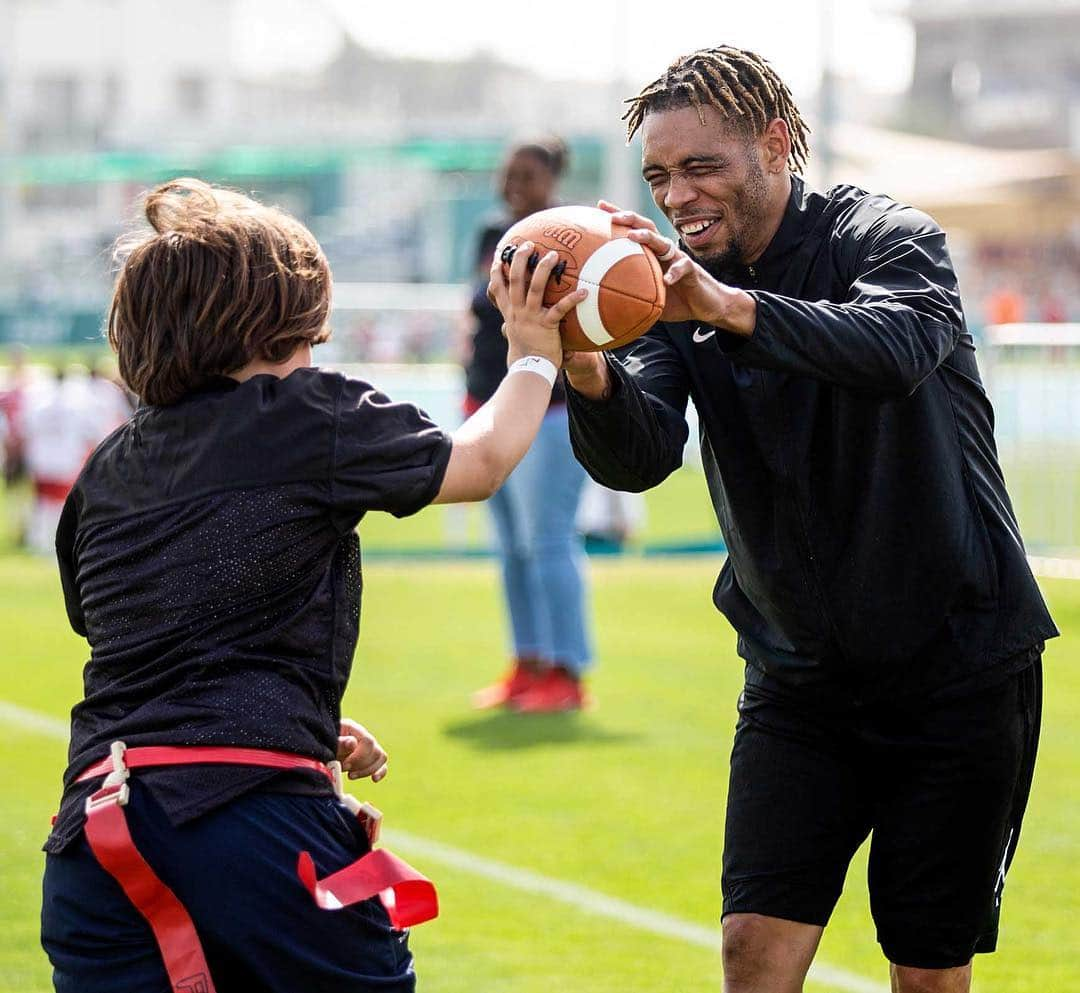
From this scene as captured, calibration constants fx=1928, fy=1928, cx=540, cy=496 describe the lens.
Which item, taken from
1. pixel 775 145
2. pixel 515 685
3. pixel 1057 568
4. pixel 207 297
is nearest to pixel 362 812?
pixel 207 297

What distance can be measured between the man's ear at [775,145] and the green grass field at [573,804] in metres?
2.40

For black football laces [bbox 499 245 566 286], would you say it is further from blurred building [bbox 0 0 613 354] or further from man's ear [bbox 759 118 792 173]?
blurred building [bbox 0 0 613 354]

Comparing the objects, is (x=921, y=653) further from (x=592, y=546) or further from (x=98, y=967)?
(x=592, y=546)

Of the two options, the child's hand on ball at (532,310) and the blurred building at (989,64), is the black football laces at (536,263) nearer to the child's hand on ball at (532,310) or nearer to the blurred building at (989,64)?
the child's hand on ball at (532,310)

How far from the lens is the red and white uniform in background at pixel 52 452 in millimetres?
17844

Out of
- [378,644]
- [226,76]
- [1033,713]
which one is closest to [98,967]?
[1033,713]

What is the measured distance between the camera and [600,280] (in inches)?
131

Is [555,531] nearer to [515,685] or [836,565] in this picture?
[515,685]

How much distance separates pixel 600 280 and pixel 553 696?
5884mm

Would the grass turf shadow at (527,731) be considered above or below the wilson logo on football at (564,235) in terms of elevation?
below

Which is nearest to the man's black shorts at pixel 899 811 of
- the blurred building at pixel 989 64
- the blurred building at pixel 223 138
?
the blurred building at pixel 223 138

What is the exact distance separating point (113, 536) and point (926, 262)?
4.90 ft

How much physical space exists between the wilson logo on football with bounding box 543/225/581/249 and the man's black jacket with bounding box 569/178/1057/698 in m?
0.27

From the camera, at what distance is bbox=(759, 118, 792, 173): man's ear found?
3699 millimetres
